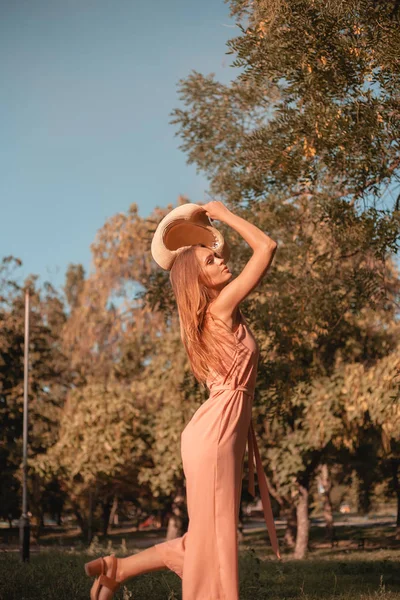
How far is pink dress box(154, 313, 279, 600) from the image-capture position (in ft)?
13.4

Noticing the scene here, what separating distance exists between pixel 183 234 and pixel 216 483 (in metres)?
1.57

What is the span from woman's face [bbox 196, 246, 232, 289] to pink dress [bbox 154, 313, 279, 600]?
307 mm

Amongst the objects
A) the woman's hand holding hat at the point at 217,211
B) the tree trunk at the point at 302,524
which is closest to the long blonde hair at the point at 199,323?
the woman's hand holding hat at the point at 217,211

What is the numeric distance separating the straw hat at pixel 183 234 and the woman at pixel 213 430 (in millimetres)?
114

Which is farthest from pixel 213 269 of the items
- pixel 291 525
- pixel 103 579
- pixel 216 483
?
Answer: pixel 291 525

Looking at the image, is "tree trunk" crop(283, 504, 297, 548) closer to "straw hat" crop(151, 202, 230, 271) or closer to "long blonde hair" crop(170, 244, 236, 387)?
"straw hat" crop(151, 202, 230, 271)

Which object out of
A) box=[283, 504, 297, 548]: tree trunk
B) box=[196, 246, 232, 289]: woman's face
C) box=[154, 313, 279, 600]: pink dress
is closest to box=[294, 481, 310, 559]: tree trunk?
box=[283, 504, 297, 548]: tree trunk

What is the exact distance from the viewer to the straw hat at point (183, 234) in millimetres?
4723

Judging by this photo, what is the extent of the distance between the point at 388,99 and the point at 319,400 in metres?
9.76

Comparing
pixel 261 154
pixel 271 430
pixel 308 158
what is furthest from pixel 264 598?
pixel 271 430

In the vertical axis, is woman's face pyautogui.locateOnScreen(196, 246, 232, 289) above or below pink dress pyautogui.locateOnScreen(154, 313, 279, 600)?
above

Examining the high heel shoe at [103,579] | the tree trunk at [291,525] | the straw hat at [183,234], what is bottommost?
the tree trunk at [291,525]

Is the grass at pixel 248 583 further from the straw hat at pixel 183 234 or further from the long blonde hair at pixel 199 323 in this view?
the straw hat at pixel 183 234

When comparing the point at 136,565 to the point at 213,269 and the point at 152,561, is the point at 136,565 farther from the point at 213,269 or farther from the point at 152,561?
the point at 213,269
